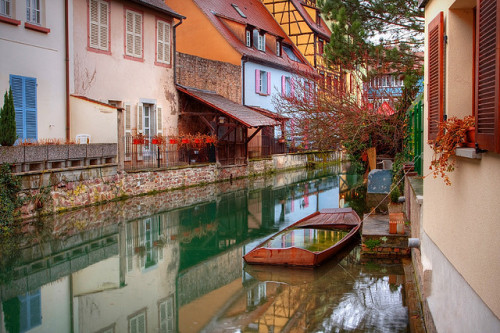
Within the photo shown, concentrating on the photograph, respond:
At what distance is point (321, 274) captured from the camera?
9.30 m

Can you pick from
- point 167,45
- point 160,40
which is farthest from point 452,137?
point 167,45

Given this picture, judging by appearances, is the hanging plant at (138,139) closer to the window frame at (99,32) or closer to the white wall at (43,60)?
the white wall at (43,60)

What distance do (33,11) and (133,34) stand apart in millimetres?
5020

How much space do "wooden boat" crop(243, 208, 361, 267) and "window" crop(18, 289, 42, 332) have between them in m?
3.48

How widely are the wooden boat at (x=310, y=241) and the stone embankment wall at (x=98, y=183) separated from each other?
6036mm

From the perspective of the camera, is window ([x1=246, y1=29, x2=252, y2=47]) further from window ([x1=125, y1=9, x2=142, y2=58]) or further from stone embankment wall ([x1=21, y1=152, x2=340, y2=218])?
window ([x1=125, y1=9, x2=142, y2=58])

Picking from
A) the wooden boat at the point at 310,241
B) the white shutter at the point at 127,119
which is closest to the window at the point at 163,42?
the white shutter at the point at 127,119

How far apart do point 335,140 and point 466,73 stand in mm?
13436

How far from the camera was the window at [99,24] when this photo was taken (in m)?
18.6

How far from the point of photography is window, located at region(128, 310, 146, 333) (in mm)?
6660

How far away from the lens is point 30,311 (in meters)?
7.41

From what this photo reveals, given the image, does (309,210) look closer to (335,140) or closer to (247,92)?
(335,140)

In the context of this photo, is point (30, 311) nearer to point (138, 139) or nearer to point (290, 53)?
point (138, 139)

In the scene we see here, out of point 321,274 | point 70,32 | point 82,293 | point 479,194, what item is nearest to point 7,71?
point 70,32
